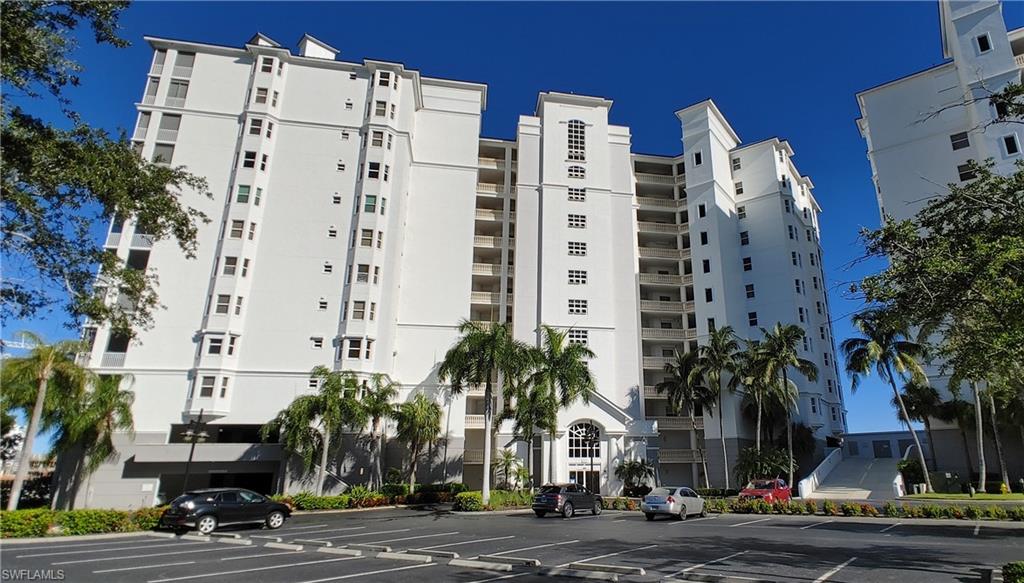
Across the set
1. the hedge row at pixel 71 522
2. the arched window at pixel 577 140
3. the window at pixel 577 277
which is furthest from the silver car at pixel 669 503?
the arched window at pixel 577 140

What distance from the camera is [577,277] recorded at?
45.9 meters

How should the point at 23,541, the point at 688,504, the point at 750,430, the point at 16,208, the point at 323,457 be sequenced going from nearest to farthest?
the point at 16,208
the point at 23,541
the point at 688,504
the point at 323,457
the point at 750,430

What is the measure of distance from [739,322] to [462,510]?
103 feet

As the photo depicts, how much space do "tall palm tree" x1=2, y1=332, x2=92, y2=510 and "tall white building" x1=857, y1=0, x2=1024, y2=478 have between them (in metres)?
55.0

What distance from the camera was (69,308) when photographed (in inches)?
554

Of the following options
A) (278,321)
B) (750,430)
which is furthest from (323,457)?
(750,430)

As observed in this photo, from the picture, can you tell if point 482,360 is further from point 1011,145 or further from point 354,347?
point 1011,145

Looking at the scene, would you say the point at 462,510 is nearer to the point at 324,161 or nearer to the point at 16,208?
the point at 16,208

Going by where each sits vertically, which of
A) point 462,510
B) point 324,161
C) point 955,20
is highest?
point 955,20

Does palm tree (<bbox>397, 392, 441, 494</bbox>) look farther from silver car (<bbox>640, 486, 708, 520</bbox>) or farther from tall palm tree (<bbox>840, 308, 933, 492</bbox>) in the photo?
tall palm tree (<bbox>840, 308, 933, 492</bbox>)

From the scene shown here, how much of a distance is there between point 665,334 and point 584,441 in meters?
15.1

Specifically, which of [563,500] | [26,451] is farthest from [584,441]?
[26,451]

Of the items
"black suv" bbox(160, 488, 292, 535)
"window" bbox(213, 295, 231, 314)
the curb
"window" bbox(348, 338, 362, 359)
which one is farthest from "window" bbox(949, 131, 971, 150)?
"window" bbox(213, 295, 231, 314)

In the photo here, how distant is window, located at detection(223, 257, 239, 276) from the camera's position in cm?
3809
